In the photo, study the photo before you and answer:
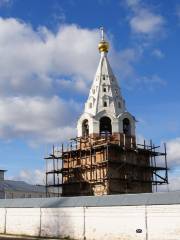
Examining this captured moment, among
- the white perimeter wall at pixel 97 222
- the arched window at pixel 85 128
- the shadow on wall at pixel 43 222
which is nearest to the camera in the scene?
the white perimeter wall at pixel 97 222

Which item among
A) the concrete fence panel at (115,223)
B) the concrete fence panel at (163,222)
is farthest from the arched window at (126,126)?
the concrete fence panel at (163,222)

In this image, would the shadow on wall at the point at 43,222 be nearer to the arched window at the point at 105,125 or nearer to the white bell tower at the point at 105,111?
the white bell tower at the point at 105,111

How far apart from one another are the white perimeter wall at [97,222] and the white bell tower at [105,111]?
987 cm

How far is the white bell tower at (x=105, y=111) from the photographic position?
38.7m

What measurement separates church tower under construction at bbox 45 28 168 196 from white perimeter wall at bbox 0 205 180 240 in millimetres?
7047

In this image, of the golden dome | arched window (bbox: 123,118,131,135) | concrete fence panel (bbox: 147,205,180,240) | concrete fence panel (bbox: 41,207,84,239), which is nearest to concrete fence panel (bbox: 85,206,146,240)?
concrete fence panel (bbox: 147,205,180,240)

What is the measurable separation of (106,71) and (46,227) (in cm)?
1655

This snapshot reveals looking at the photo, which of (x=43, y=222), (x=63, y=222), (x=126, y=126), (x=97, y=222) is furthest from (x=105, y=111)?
(x=97, y=222)

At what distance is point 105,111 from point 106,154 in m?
4.24

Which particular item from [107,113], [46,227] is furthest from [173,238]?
[107,113]

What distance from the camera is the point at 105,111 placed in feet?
128

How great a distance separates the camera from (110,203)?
26.8 metres

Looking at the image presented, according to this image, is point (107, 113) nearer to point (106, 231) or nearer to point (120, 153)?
point (120, 153)

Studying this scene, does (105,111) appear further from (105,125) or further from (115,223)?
(115,223)
